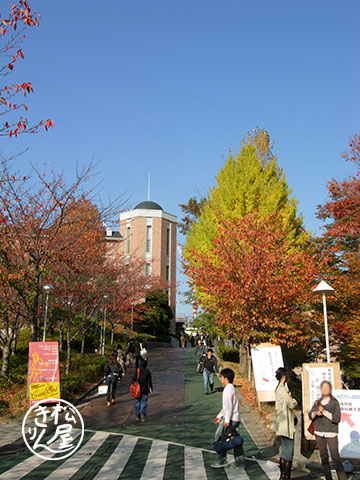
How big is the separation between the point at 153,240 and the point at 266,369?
39.2 m

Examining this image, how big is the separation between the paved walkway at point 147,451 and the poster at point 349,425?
1.30 metres

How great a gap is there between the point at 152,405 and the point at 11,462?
624cm

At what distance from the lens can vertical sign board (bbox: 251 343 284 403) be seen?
12001mm

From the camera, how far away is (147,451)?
8.52m

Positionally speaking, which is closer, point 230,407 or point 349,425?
point 230,407

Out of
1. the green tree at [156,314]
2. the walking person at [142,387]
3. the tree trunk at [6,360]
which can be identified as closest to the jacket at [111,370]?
the walking person at [142,387]

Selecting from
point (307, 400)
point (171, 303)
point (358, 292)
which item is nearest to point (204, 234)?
point (358, 292)

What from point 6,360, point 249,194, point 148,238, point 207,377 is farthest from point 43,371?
point 148,238

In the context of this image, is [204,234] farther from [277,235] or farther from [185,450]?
[185,450]

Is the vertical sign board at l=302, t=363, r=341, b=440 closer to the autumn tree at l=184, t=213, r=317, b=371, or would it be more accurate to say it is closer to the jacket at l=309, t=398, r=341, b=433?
the jacket at l=309, t=398, r=341, b=433

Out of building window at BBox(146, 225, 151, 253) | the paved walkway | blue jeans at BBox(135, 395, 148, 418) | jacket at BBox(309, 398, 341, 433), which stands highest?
building window at BBox(146, 225, 151, 253)

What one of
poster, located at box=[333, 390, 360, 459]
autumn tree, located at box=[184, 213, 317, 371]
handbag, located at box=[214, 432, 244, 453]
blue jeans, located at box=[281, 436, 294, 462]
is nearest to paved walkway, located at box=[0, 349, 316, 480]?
handbag, located at box=[214, 432, 244, 453]

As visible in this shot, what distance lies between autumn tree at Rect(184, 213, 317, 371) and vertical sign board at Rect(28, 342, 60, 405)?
20.6ft

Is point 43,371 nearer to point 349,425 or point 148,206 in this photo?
point 349,425
